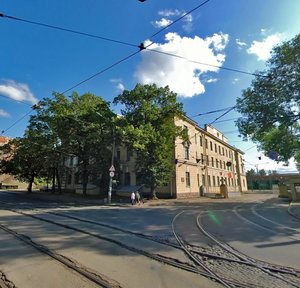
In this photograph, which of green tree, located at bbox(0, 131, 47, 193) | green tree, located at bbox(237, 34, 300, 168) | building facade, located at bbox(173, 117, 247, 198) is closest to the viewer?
green tree, located at bbox(237, 34, 300, 168)

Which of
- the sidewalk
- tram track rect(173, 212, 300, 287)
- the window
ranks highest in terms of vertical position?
the window

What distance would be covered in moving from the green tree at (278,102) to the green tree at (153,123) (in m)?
6.96

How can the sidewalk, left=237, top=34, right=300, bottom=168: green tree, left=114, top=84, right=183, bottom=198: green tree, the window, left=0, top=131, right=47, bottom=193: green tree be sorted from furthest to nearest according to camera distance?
1. the window
2. left=0, top=131, right=47, bottom=193: green tree
3. left=114, top=84, right=183, bottom=198: green tree
4. left=237, top=34, right=300, bottom=168: green tree
5. the sidewalk

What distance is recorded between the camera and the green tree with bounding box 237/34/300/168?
71.7 feet

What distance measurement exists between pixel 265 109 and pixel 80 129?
690 inches

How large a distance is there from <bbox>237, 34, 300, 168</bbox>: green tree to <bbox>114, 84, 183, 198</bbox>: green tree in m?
6.96

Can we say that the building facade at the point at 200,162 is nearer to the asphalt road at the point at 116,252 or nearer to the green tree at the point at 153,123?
the green tree at the point at 153,123

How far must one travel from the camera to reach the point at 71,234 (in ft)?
29.9

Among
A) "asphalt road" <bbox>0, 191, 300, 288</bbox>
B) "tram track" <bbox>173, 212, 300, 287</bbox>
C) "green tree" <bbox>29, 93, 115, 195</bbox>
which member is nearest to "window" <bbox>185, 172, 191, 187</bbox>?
"green tree" <bbox>29, 93, 115, 195</bbox>

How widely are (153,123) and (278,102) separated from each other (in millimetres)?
11583

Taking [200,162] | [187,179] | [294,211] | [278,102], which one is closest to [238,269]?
[294,211]

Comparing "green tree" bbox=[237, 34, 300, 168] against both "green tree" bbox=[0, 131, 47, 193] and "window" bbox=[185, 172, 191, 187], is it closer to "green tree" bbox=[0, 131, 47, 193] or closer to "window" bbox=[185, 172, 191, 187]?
"window" bbox=[185, 172, 191, 187]

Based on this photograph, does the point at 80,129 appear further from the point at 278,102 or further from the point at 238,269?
the point at 238,269

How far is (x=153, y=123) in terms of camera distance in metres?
28.0
